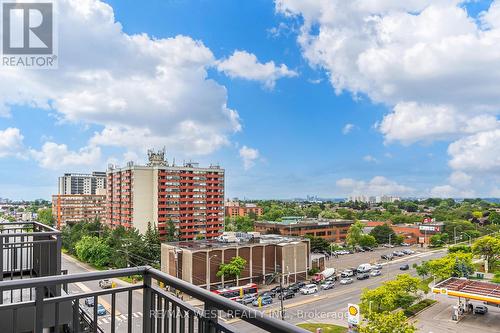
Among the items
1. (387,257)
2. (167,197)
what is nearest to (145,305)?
(167,197)

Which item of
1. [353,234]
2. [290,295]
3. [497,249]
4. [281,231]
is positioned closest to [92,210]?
[281,231]

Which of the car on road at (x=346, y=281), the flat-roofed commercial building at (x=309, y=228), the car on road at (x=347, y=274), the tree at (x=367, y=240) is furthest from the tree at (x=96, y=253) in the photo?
the tree at (x=367, y=240)

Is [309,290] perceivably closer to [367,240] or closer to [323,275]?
[323,275]

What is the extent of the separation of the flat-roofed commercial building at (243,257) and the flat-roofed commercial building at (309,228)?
10287 mm

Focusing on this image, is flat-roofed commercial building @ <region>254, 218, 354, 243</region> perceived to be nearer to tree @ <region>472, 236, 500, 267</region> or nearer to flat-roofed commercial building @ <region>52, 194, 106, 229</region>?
tree @ <region>472, 236, 500, 267</region>

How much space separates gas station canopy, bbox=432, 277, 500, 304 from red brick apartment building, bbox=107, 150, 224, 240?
1927 cm

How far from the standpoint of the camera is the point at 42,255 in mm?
2836

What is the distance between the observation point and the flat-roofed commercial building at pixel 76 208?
123ft

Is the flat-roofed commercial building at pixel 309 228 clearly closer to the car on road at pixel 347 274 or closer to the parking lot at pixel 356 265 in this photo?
the parking lot at pixel 356 265

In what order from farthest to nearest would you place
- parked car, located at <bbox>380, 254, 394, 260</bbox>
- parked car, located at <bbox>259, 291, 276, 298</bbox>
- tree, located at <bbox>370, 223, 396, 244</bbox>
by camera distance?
tree, located at <bbox>370, 223, 396, 244</bbox>
parked car, located at <bbox>380, 254, 394, 260</bbox>
parked car, located at <bbox>259, 291, 276, 298</bbox>

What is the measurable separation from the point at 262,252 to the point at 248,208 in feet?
94.2

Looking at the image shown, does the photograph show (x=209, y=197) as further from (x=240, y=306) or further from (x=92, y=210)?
(x=240, y=306)

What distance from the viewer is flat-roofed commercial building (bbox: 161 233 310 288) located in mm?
15898

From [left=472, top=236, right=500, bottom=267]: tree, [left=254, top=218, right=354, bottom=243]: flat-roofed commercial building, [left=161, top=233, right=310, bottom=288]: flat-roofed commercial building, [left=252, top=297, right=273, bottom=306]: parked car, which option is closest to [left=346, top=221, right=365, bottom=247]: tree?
[left=254, top=218, right=354, bottom=243]: flat-roofed commercial building
